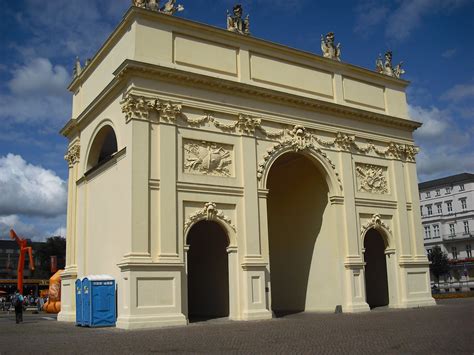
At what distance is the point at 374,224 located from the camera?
92.3 ft

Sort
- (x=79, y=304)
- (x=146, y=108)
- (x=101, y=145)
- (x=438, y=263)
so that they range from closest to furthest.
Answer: (x=146, y=108) < (x=79, y=304) < (x=101, y=145) < (x=438, y=263)

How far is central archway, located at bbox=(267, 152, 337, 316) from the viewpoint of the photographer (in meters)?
27.7

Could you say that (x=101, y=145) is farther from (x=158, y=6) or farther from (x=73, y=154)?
(x=158, y=6)

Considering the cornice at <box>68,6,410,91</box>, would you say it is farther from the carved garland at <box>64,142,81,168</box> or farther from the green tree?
the green tree

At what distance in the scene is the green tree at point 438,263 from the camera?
75688mm

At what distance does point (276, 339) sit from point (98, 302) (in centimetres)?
895

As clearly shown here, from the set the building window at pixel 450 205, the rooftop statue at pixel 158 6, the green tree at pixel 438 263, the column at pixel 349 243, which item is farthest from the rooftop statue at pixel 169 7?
the building window at pixel 450 205

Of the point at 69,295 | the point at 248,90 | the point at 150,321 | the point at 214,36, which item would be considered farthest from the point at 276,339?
the point at 69,295

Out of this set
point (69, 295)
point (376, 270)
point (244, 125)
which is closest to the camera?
point (244, 125)

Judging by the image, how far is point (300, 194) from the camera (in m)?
29.8

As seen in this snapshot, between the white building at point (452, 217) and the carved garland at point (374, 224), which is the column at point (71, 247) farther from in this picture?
the white building at point (452, 217)

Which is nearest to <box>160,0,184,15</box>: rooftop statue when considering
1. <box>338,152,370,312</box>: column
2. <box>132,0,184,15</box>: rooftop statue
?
<box>132,0,184,15</box>: rooftop statue

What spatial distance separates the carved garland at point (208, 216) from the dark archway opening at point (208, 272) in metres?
2.96

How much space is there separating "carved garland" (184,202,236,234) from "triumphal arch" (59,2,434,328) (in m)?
0.06
